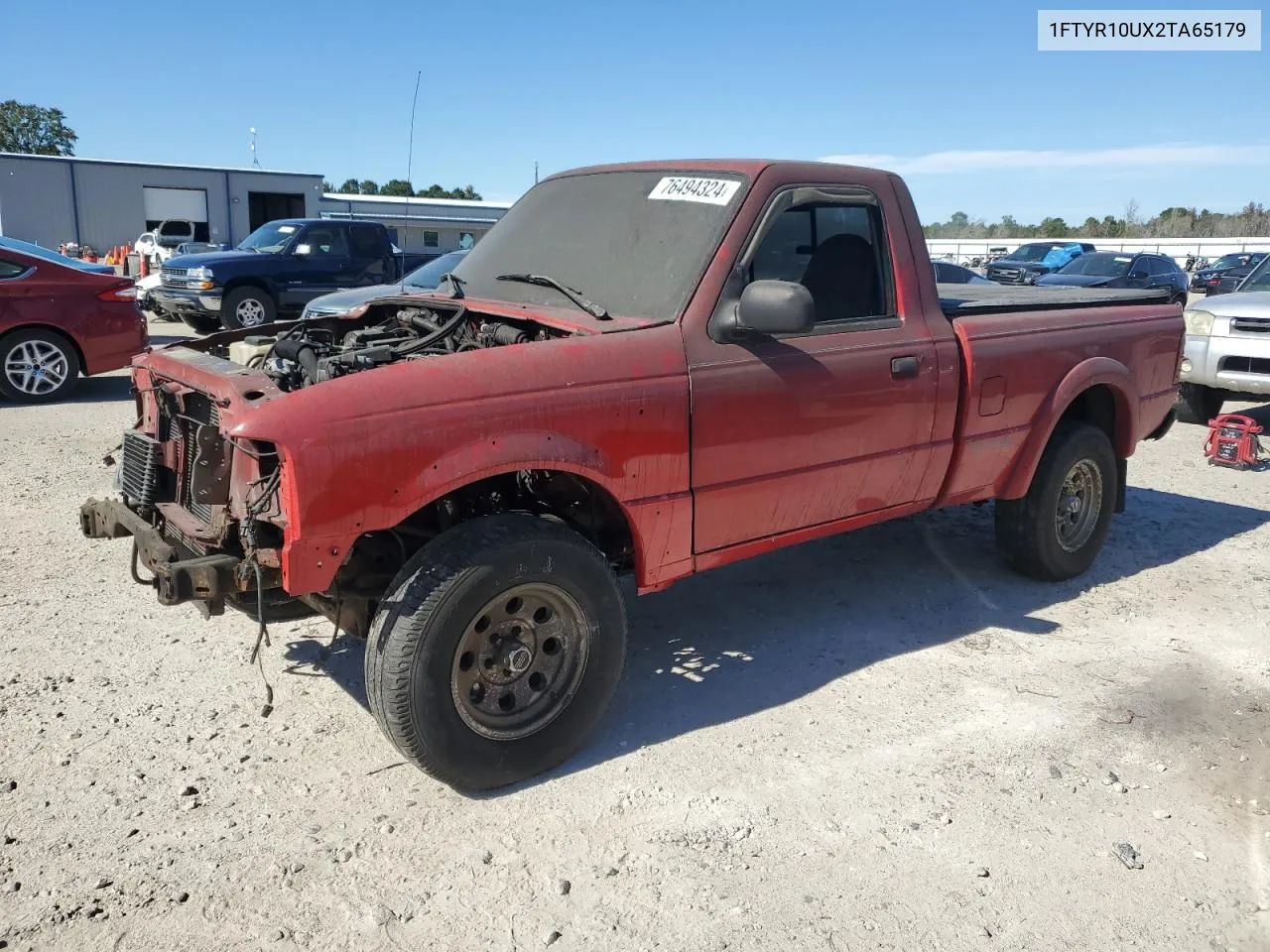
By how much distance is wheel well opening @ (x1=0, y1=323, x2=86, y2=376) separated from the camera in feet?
31.4

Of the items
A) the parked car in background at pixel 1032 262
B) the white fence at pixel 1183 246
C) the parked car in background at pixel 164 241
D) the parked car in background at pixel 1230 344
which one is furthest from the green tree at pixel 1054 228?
the parked car in background at pixel 1230 344

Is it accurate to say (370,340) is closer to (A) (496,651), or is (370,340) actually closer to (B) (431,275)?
(A) (496,651)

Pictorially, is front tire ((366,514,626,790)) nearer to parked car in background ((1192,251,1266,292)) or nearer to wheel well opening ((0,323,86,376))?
wheel well opening ((0,323,86,376))

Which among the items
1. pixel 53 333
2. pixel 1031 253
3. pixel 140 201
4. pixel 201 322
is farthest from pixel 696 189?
pixel 140 201

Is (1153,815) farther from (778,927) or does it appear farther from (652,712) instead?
(652,712)

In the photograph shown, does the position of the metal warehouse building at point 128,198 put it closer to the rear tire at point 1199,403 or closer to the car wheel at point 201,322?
the car wheel at point 201,322

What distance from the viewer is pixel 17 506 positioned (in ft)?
20.3

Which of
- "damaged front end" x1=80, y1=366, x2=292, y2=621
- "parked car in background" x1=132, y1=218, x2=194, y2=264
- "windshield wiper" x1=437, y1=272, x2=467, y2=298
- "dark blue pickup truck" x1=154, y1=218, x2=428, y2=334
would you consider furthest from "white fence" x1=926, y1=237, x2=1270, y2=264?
"damaged front end" x1=80, y1=366, x2=292, y2=621

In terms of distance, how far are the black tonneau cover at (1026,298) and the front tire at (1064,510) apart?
676 mm

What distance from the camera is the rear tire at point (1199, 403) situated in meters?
10.1

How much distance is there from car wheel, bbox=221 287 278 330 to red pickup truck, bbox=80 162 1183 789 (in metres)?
10.1

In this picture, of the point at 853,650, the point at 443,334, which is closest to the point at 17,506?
the point at 443,334

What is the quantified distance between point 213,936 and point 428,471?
1.38m

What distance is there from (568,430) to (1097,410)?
142 inches
